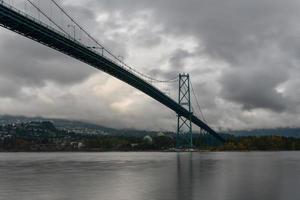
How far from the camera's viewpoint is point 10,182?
29.6 m

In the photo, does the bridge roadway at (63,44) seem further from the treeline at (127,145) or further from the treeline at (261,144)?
the treeline at (127,145)

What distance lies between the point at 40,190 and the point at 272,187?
12451mm

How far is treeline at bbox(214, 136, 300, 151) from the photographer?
134125 mm

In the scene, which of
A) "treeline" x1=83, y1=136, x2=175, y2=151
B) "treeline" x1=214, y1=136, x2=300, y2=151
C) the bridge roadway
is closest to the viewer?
the bridge roadway

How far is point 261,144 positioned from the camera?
A: 473 ft

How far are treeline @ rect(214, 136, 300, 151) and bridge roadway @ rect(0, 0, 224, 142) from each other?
2248 inches

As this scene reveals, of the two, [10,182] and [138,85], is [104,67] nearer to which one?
[138,85]

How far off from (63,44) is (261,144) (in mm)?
104273

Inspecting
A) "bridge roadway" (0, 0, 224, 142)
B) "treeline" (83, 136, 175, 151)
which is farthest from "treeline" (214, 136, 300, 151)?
"bridge roadway" (0, 0, 224, 142)

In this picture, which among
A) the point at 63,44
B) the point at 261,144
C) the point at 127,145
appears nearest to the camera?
the point at 63,44

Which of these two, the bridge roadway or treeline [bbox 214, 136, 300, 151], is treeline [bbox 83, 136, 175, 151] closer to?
treeline [bbox 214, 136, 300, 151]

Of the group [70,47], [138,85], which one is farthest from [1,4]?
[138,85]

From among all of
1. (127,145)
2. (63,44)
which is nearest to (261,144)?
(127,145)

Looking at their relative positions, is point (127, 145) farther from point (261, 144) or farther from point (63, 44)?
point (63, 44)
